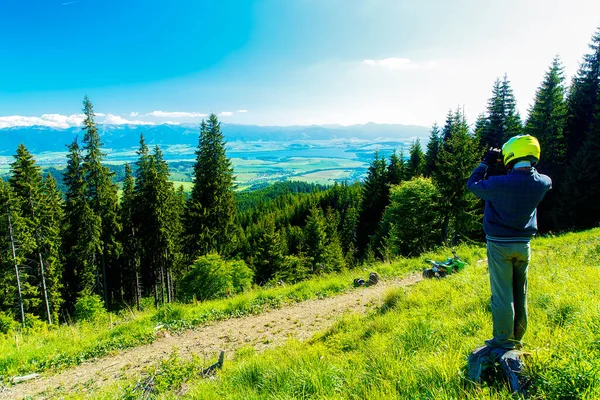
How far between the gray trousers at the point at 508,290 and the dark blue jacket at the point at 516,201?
0.43 ft

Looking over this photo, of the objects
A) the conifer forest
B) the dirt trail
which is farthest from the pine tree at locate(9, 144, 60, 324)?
the dirt trail

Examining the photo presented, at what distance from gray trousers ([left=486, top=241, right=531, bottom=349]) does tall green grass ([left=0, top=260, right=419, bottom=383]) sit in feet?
23.4

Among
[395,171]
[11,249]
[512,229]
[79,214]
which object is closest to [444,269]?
[512,229]

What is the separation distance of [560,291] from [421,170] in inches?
1450

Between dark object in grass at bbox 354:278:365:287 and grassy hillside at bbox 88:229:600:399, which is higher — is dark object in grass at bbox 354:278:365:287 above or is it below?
below

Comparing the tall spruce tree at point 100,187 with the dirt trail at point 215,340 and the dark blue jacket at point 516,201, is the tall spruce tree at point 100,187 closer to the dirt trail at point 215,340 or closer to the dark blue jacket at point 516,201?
the dirt trail at point 215,340

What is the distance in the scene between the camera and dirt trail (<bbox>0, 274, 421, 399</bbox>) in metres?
6.18

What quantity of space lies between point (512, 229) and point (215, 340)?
7175mm

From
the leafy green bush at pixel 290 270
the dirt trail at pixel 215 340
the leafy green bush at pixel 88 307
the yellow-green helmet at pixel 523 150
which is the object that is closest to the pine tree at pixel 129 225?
the leafy green bush at pixel 88 307

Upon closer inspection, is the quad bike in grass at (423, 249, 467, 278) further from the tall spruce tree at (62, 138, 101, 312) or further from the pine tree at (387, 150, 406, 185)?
the pine tree at (387, 150, 406, 185)

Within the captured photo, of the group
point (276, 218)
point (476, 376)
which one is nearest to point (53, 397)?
point (476, 376)

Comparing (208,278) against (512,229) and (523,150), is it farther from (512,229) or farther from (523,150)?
(523,150)

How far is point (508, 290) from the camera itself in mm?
3268

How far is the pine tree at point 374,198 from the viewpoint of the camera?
45.2m
